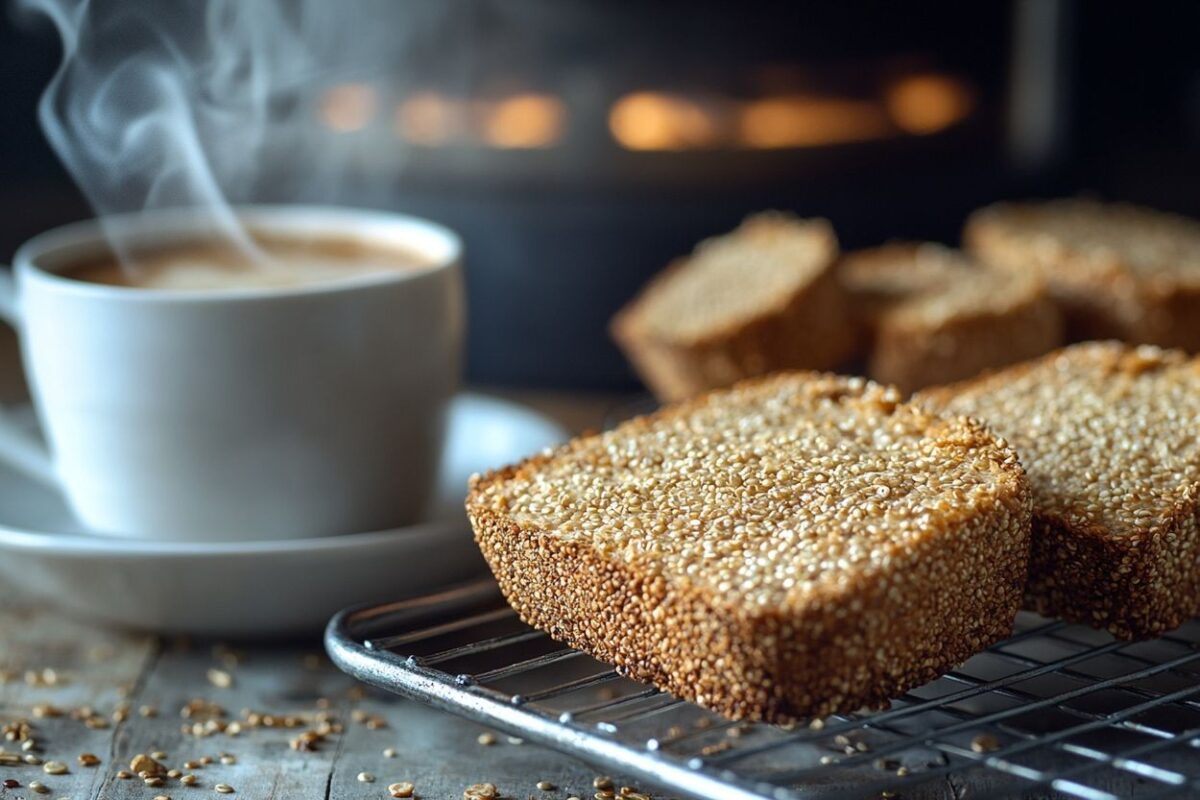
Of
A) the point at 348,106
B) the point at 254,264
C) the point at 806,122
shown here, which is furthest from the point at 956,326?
the point at 348,106

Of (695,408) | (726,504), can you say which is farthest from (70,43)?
(726,504)

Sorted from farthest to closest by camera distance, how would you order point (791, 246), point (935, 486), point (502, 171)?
point (502, 171)
point (791, 246)
point (935, 486)

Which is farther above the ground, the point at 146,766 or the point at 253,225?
the point at 253,225

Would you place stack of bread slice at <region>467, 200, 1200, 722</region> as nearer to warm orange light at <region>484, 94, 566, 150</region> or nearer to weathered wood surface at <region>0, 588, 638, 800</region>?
weathered wood surface at <region>0, 588, 638, 800</region>

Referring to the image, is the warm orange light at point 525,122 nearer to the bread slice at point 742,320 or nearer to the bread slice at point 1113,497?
the bread slice at point 742,320

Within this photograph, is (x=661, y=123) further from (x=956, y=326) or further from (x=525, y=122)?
(x=956, y=326)

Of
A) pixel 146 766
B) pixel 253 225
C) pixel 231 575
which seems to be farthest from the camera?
pixel 253 225

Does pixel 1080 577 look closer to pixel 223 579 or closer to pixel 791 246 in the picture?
pixel 223 579
